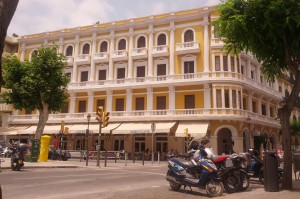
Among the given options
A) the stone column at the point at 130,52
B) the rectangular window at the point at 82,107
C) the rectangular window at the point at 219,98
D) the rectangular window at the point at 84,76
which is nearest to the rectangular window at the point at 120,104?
the stone column at the point at 130,52

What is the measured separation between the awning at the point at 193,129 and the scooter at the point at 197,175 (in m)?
18.2

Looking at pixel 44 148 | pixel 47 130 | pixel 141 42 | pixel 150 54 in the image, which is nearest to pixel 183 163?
pixel 44 148

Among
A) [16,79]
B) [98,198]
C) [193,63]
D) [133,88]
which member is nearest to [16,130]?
[16,79]

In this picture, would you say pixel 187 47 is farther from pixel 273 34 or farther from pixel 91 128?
pixel 273 34

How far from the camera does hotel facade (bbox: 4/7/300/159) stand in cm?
2925

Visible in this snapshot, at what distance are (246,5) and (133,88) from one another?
22.4m

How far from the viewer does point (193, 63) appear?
30969mm

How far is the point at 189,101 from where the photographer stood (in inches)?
1196

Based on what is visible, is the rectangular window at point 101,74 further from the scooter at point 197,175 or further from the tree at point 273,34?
the scooter at point 197,175

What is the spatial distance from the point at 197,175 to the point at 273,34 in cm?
519

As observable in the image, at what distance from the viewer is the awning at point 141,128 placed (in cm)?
2869

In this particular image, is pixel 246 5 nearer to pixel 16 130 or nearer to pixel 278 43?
pixel 278 43

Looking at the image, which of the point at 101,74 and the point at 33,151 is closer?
the point at 33,151

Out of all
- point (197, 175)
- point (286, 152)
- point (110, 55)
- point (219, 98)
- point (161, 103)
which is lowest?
point (197, 175)
